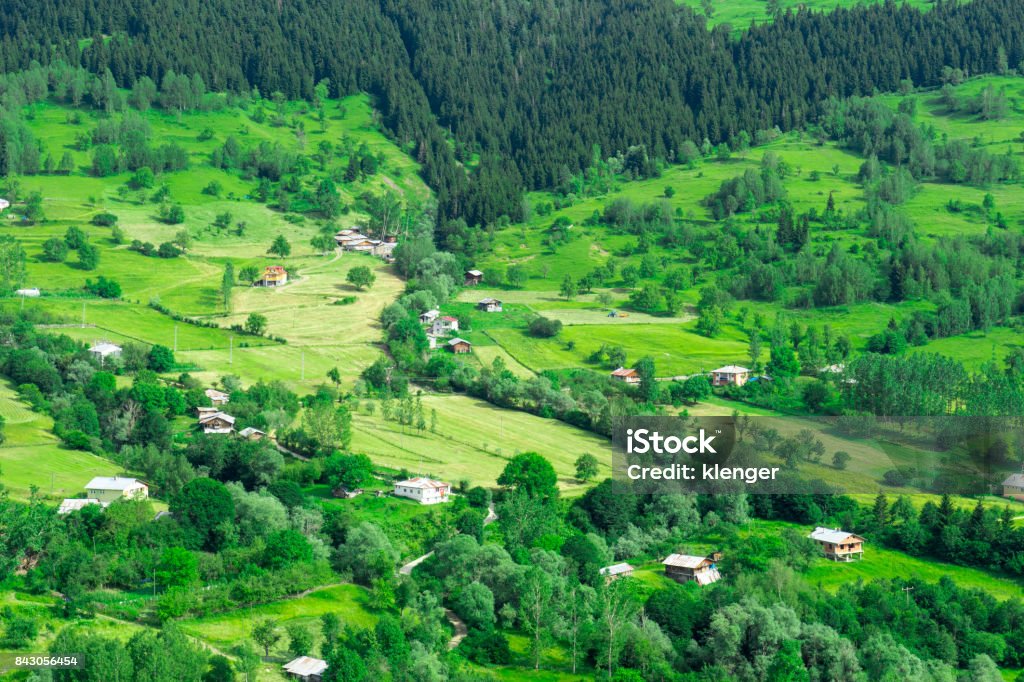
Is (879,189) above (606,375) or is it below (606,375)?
above

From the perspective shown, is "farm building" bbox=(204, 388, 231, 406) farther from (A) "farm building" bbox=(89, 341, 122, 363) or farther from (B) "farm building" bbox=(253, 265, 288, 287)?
(B) "farm building" bbox=(253, 265, 288, 287)

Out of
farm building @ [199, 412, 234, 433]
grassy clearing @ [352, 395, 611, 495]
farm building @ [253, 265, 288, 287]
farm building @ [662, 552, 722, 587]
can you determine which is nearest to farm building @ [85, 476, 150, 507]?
farm building @ [199, 412, 234, 433]

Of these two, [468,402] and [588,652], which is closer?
[588,652]

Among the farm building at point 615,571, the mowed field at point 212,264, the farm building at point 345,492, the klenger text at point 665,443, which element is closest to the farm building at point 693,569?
the farm building at point 615,571

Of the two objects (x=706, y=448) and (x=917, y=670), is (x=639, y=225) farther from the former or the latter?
(x=917, y=670)

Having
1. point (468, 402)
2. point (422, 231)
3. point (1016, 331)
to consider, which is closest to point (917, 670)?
point (468, 402)

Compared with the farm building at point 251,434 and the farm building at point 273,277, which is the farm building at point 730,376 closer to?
the farm building at point 251,434

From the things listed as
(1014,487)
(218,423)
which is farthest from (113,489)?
(1014,487)
